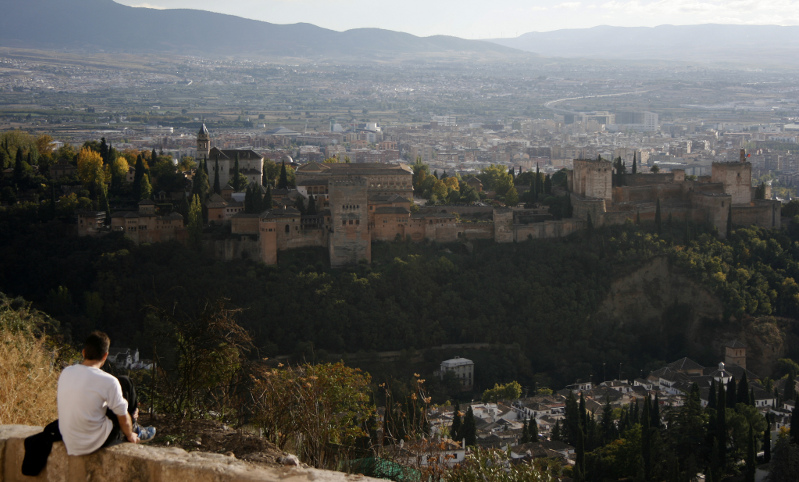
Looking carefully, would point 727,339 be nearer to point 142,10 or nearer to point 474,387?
point 474,387

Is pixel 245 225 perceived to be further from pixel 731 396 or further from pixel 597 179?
pixel 731 396

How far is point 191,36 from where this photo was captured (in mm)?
142625

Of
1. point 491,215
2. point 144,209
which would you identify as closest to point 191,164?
point 144,209

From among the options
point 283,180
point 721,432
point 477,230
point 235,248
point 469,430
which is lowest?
point 469,430

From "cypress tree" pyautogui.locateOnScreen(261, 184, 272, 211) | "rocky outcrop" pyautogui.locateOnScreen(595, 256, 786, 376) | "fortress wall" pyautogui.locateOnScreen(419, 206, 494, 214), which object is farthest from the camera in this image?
"fortress wall" pyautogui.locateOnScreen(419, 206, 494, 214)

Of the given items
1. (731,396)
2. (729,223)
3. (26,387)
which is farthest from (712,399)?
(26,387)

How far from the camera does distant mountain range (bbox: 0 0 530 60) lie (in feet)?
398

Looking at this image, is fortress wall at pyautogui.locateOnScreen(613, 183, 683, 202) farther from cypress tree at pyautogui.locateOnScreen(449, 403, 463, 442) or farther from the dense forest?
cypress tree at pyautogui.locateOnScreen(449, 403, 463, 442)

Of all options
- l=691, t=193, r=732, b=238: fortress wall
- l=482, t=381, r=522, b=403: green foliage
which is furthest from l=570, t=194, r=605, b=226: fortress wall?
l=482, t=381, r=522, b=403: green foliage

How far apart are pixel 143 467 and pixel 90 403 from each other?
0.48 meters

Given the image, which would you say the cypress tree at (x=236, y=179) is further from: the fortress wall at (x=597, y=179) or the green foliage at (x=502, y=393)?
the fortress wall at (x=597, y=179)

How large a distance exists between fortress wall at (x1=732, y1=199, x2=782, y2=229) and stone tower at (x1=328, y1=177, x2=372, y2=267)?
13738mm

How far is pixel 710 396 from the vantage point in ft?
73.7

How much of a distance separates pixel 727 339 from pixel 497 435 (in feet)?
38.4
